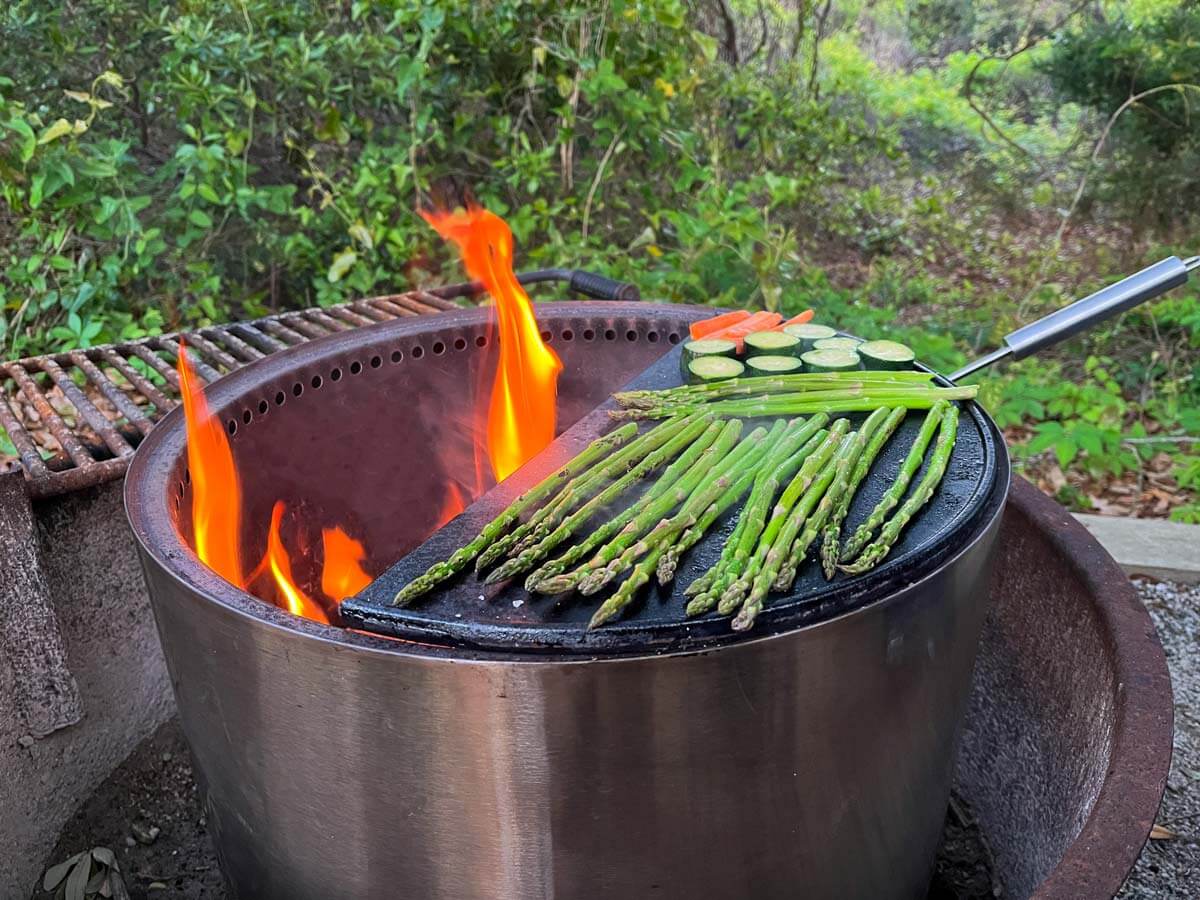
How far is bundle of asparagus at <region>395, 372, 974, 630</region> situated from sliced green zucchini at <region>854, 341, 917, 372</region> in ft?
0.23

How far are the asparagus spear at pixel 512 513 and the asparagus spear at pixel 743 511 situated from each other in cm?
29

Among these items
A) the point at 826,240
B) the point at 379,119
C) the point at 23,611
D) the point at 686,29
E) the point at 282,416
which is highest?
the point at 686,29

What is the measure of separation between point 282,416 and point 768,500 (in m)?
1.43

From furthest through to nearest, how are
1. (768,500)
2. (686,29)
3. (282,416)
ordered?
(686,29) < (282,416) < (768,500)

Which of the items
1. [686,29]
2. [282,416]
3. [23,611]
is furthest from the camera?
[686,29]

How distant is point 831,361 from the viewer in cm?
221

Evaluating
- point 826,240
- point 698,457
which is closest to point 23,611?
point 698,457

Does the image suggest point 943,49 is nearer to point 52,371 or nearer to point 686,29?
point 686,29

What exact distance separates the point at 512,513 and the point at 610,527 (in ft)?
0.60

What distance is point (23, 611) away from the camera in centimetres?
238

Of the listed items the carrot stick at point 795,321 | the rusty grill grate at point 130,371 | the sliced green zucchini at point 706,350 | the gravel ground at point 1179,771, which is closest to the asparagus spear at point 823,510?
the sliced green zucchini at point 706,350

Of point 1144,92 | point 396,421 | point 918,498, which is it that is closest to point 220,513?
point 396,421

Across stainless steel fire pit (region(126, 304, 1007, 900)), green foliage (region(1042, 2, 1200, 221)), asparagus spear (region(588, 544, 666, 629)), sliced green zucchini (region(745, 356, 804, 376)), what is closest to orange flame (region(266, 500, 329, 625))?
stainless steel fire pit (region(126, 304, 1007, 900))

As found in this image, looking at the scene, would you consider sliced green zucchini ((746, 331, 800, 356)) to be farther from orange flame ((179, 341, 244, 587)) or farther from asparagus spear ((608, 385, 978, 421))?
orange flame ((179, 341, 244, 587))
